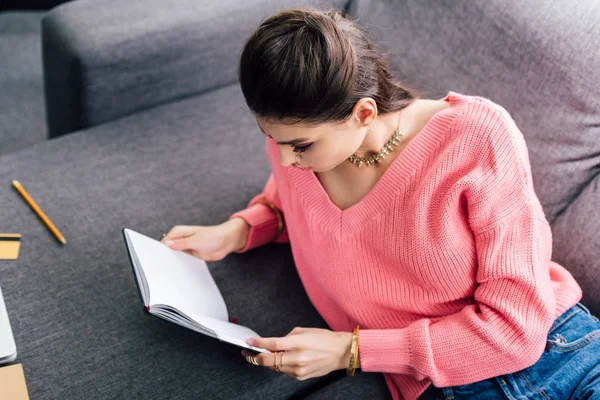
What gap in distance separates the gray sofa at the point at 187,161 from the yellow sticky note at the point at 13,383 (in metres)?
0.03

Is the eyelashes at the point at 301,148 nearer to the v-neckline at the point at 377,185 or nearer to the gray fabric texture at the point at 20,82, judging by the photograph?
the v-neckline at the point at 377,185

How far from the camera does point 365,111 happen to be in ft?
3.24

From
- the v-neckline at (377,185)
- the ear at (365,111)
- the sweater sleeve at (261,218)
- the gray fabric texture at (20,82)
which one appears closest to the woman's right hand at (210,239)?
the sweater sleeve at (261,218)

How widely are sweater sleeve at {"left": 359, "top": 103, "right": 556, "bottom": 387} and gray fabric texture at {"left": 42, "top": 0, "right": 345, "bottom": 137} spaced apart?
2.39 ft

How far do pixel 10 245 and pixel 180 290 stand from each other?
47 centimetres

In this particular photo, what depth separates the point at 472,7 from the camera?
1.35 metres

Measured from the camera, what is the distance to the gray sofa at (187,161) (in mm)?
1166

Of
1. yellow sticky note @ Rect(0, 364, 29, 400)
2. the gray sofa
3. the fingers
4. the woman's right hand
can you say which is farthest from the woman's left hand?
yellow sticky note @ Rect(0, 364, 29, 400)

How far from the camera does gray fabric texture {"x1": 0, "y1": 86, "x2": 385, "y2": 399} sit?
44.9 inches

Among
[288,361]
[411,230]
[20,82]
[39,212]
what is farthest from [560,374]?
[20,82]

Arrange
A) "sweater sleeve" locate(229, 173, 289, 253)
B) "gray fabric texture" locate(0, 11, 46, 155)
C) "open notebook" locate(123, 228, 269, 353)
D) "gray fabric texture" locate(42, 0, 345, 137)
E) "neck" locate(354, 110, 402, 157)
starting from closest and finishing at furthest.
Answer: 1. "open notebook" locate(123, 228, 269, 353)
2. "neck" locate(354, 110, 402, 157)
3. "sweater sleeve" locate(229, 173, 289, 253)
4. "gray fabric texture" locate(42, 0, 345, 137)
5. "gray fabric texture" locate(0, 11, 46, 155)

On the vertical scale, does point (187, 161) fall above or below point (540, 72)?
below

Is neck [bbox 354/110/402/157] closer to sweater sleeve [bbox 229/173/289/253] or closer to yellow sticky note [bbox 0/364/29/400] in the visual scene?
sweater sleeve [bbox 229/173/289/253]

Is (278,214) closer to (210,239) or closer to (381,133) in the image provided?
(210,239)
